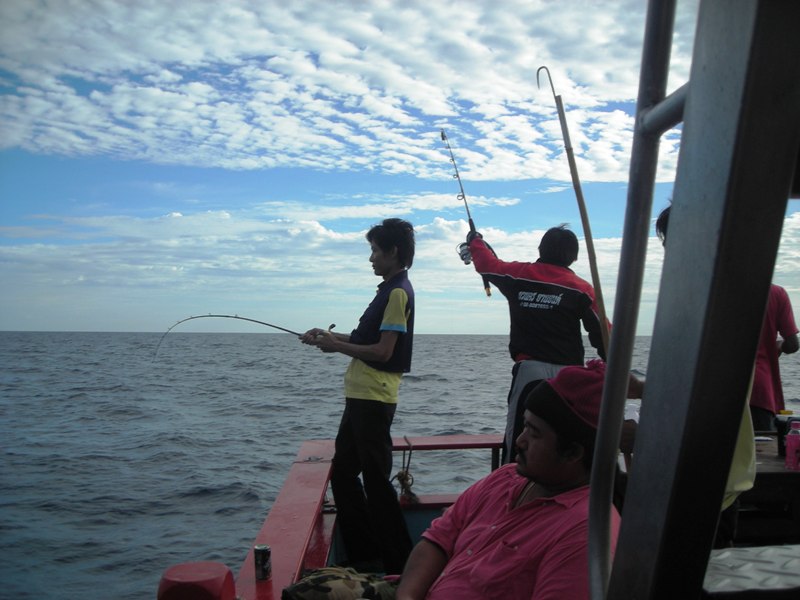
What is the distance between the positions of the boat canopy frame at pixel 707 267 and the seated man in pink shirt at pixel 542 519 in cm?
113

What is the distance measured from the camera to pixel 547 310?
12.2 feet

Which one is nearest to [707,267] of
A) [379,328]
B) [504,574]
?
[504,574]

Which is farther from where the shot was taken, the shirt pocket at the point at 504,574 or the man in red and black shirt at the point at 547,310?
the man in red and black shirt at the point at 547,310

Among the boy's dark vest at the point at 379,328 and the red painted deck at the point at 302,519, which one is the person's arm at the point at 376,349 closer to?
the boy's dark vest at the point at 379,328

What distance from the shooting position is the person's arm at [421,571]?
2193 millimetres

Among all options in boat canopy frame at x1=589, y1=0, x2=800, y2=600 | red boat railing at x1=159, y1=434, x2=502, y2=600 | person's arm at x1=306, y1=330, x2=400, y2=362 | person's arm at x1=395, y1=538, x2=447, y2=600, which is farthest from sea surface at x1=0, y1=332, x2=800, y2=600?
person's arm at x1=306, y1=330, x2=400, y2=362

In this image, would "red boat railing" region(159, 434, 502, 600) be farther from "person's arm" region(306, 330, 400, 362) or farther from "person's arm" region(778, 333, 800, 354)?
"person's arm" region(778, 333, 800, 354)

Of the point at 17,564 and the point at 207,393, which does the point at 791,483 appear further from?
the point at 207,393

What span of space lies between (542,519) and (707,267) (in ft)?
4.92

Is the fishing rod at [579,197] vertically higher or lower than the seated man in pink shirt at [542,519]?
higher

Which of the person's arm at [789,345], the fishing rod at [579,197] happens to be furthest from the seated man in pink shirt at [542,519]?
the person's arm at [789,345]

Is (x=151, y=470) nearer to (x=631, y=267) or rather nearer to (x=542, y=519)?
(x=542, y=519)

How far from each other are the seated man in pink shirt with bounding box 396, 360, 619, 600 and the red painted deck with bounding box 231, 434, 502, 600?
65 centimetres

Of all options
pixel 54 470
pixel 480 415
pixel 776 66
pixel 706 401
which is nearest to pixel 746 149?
pixel 776 66
